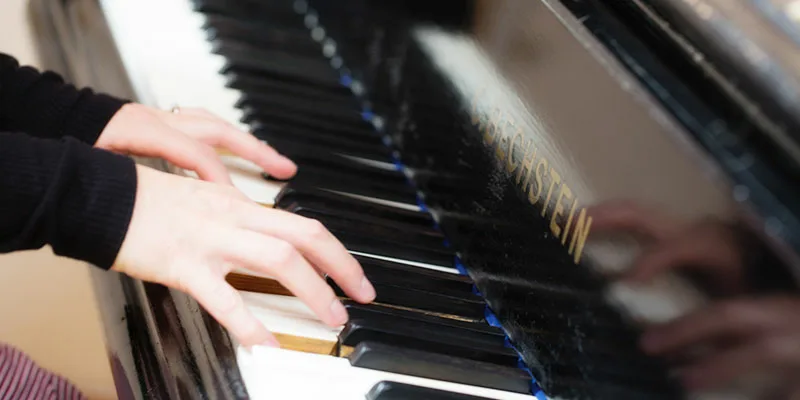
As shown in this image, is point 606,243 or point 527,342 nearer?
point 606,243

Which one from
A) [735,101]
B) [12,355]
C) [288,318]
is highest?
[735,101]

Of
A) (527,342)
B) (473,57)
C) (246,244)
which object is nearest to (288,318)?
(246,244)

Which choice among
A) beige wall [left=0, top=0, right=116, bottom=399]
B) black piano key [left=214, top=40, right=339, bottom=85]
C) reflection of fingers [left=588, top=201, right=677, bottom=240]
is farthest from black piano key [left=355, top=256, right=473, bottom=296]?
beige wall [left=0, top=0, right=116, bottom=399]

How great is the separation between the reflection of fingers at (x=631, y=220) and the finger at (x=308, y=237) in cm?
23

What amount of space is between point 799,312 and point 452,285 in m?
0.42

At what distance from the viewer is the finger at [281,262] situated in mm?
663

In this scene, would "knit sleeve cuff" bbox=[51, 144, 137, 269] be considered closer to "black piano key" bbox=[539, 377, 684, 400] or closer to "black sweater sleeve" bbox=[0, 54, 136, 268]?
"black sweater sleeve" bbox=[0, 54, 136, 268]

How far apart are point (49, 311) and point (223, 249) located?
1157 millimetres

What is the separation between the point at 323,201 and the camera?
0.88 meters

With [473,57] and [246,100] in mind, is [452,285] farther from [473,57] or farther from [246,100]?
[246,100]

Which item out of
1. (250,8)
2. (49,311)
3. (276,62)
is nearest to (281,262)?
(276,62)

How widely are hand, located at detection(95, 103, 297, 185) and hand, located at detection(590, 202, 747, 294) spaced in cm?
45

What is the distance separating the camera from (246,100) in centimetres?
108

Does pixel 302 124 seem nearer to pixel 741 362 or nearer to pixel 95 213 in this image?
pixel 95 213
